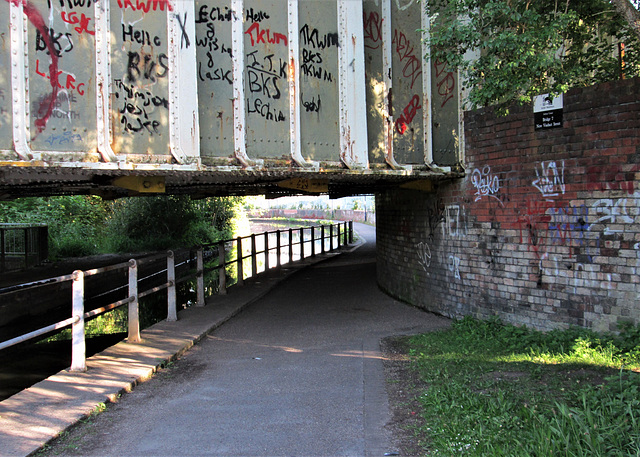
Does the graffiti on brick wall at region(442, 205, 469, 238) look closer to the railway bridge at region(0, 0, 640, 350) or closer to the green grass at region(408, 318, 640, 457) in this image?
the railway bridge at region(0, 0, 640, 350)

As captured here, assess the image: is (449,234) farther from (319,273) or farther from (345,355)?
(319,273)

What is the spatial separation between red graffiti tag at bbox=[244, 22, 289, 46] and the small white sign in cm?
345

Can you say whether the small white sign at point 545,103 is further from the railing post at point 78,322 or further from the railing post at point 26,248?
the railing post at point 26,248

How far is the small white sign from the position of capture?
21.7 feet

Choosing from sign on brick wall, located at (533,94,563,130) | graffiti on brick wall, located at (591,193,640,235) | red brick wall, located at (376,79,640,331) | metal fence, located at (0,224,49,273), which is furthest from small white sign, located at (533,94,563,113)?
metal fence, located at (0,224,49,273)

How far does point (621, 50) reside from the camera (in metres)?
7.26

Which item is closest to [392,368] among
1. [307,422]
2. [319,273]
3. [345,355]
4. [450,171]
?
[345,355]

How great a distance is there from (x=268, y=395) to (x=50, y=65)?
4.52 meters

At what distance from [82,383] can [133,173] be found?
281 cm

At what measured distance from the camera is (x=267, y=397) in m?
4.97

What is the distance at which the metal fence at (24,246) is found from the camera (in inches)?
618

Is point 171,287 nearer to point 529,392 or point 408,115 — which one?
point 408,115

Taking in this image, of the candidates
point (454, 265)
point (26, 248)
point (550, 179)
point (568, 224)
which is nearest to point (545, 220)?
point (568, 224)

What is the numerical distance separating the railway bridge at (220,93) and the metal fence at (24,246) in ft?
24.9
